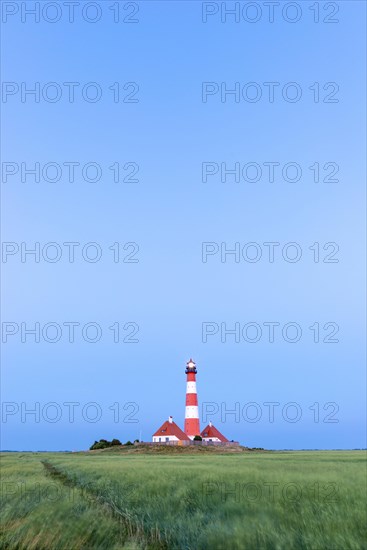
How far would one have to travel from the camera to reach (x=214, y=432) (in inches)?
3221

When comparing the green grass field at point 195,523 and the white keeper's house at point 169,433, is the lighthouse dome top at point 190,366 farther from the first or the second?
the green grass field at point 195,523

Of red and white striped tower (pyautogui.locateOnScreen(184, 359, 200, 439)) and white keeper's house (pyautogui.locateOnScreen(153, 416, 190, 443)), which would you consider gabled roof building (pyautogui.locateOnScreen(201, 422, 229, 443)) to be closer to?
white keeper's house (pyautogui.locateOnScreen(153, 416, 190, 443))

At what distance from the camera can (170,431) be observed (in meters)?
75.2

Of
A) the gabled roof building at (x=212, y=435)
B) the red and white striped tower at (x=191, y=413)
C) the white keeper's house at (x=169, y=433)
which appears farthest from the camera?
the gabled roof building at (x=212, y=435)

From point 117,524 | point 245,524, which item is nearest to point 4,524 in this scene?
point 117,524

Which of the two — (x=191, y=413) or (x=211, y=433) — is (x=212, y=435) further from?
(x=191, y=413)

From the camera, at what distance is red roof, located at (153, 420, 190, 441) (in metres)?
74.6

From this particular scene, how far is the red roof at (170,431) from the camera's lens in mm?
74625

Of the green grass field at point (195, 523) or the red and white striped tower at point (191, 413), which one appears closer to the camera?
the green grass field at point (195, 523)

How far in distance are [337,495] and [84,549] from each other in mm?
6549

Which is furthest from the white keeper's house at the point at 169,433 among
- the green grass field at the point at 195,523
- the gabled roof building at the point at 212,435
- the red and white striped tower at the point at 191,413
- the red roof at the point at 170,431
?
the green grass field at the point at 195,523

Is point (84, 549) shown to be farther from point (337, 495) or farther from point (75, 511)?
point (337, 495)

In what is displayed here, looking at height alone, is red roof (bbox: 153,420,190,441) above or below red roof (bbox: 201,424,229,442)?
above

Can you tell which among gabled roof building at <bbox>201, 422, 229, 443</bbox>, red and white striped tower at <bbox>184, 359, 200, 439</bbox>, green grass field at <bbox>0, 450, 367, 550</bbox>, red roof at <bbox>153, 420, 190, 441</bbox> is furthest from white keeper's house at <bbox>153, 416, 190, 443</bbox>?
green grass field at <bbox>0, 450, 367, 550</bbox>
